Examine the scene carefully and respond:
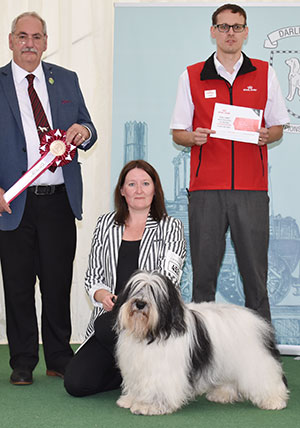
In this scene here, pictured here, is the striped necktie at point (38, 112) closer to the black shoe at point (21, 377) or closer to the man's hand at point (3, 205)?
the man's hand at point (3, 205)

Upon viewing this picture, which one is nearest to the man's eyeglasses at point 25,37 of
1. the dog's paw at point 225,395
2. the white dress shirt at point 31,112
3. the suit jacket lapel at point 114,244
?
the white dress shirt at point 31,112

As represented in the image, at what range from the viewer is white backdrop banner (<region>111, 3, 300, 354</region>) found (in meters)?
4.57

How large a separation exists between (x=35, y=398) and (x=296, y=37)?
2931mm

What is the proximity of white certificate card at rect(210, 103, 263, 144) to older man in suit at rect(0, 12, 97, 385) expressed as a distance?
28.5 inches

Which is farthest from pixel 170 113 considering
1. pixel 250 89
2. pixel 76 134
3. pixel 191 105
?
pixel 76 134

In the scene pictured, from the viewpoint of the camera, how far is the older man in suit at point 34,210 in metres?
3.57

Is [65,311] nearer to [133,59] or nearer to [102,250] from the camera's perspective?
[102,250]

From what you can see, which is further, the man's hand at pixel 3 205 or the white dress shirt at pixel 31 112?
the white dress shirt at pixel 31 112

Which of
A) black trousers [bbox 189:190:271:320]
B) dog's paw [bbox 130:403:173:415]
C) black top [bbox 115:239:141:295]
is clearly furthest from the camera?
black trousers [bbox 189:190:271:320]

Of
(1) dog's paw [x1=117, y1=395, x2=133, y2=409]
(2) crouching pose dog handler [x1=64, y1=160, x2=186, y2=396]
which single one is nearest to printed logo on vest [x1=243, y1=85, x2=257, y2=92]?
(2) crouching pose dog handler [x1=64, y1=160, x2=186, y2=396]

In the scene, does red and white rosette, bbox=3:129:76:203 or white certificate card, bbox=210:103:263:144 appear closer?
red and white rosette, bbox=3:129:76:203

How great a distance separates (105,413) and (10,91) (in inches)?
69.9

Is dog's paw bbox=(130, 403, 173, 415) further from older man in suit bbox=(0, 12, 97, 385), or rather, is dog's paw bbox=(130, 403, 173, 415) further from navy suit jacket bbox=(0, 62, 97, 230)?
navy suit jacket bbox=(0, 62, 97, 230)

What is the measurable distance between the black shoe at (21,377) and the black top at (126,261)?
0.73 metres
